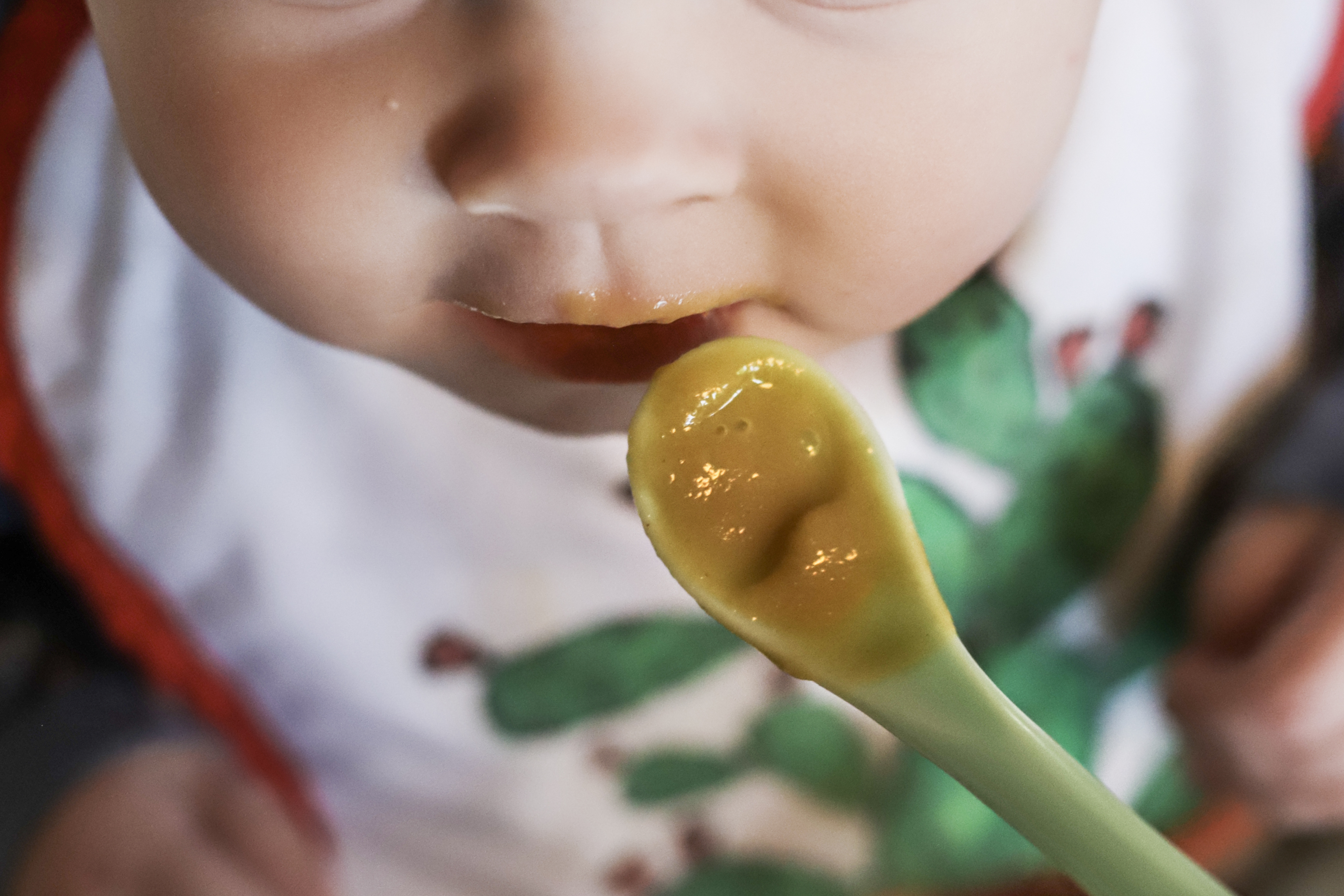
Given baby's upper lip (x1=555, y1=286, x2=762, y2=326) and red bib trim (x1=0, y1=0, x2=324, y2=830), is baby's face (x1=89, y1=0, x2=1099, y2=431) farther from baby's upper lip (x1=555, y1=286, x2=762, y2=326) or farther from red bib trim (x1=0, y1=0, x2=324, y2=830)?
red bib trim (x1=0, y1=0, x2=324, y2=830)

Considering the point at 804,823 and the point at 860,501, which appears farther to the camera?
the point at 804,823

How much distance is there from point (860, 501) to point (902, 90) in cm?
8

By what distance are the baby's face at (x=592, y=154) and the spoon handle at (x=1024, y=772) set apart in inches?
3.0

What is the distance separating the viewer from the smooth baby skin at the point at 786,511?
0.70ft

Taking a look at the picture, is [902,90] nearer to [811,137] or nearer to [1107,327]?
[811,137]

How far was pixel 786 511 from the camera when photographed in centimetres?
21

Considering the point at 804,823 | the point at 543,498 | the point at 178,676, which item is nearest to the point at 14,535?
the point at 178,676

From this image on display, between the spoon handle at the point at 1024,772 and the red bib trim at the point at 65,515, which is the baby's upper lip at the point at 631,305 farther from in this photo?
the red bib trim at the point at 65,515

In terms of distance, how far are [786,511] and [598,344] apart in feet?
0.19

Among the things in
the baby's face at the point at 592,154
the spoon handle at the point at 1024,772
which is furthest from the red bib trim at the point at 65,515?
the spoon handle at the point at 1024,772

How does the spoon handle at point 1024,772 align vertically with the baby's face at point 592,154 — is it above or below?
below

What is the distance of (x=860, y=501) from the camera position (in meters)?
0.21

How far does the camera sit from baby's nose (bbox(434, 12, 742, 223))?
0.65ft

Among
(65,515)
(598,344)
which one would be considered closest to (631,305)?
(598,344)
